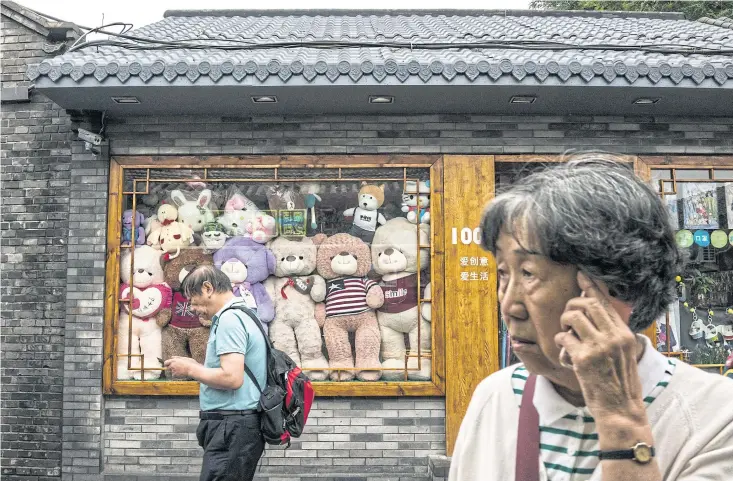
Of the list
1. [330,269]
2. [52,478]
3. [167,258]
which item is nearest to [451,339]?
[330,269]

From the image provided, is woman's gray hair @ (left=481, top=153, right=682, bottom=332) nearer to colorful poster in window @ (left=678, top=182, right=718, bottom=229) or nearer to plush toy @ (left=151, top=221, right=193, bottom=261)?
plush toy @ (left=151, top=221, right=193, bottom=261)

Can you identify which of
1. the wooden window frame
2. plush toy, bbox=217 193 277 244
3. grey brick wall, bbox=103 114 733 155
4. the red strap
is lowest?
the red strap

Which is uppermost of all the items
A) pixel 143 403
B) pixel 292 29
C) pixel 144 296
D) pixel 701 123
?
pixel 292 29

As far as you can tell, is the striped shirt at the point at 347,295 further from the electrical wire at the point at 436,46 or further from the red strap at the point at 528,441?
the red strap at the point at 528,441

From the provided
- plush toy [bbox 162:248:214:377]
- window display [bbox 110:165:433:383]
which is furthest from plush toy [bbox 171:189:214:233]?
plush toy [bbox 162:248:214:377]

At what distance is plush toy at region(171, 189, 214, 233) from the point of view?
6.59 meters

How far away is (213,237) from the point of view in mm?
6574

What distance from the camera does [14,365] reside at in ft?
21.7

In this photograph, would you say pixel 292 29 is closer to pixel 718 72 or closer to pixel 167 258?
pixel 167 258

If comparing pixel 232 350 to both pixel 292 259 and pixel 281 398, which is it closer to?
pixel 281 398

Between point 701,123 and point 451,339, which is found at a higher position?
point 701,123

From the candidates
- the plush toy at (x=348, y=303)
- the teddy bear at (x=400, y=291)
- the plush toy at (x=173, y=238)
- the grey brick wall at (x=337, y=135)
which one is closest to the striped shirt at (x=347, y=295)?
the plush toy at (x=348, y=303)

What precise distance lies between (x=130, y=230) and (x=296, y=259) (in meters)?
1.53

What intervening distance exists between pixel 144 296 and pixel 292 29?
151 inches
